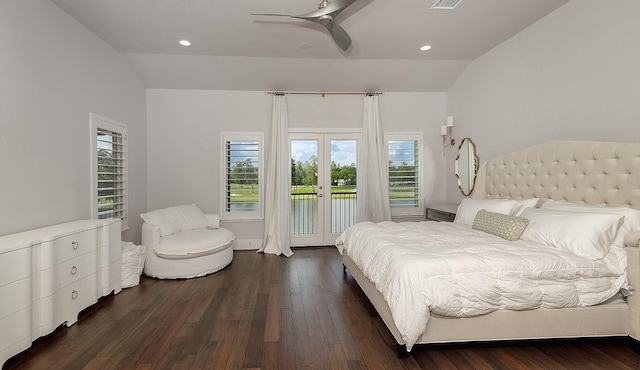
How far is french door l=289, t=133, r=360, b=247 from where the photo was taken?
16.3ft

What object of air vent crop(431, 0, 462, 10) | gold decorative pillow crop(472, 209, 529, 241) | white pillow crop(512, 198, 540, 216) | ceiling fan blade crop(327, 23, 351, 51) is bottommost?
gold decorative pillow crop(472, 209, 529, 241)

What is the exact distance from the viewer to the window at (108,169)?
3301 mm

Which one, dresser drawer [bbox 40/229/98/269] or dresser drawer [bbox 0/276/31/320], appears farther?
dresser drawer [bbox 40/229/98/269]

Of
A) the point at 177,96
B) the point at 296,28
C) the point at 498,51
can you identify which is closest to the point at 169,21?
the point at 296,28

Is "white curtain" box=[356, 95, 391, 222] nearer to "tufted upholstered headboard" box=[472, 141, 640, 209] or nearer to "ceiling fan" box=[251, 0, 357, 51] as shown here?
"tufted upholstered headboard" box=[472, 141, 640, 209]

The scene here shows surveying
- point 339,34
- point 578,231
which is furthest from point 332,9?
point 578,231

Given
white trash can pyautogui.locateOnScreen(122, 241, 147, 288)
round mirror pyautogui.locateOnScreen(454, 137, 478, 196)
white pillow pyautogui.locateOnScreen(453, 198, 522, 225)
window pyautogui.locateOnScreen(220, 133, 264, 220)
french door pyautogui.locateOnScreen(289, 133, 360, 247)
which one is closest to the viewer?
white pillow pyautogui.locateOnScreen(453, 198, 522, 225)

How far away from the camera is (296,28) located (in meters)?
3.26

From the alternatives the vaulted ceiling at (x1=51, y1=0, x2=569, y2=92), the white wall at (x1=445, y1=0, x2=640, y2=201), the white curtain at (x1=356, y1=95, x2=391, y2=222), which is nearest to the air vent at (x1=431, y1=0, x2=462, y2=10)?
the vaulted ceiling at (x1=51, y1=0, x2=569, y2=92)

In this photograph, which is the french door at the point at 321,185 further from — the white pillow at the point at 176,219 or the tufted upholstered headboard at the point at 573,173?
the tufted upholstered headboard at the point at 573,173

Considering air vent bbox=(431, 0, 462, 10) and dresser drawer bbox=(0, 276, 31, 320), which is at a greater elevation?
air vent bbox=(431, 0, 462, 10)

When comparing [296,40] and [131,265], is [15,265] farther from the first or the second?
[296,40]

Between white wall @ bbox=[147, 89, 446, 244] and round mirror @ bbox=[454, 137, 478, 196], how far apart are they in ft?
3.58

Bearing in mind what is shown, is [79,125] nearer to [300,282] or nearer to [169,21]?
[169,21]
